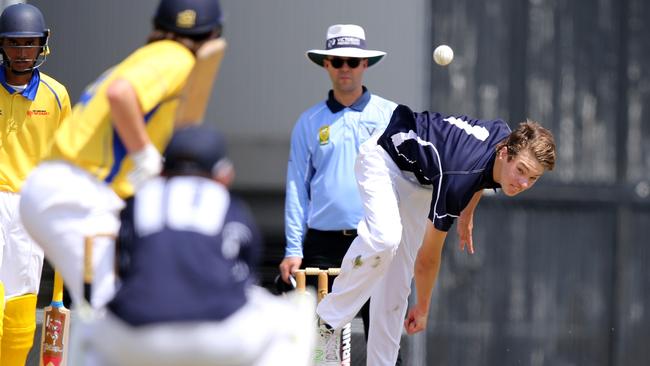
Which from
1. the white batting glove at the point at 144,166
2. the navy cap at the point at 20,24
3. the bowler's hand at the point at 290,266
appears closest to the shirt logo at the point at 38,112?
the navy cap at the point at 20,24

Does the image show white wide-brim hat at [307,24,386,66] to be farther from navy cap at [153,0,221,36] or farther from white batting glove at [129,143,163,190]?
white batting glove at [129,143,163,190]

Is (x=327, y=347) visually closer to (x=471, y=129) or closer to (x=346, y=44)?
(x=471, y=129)

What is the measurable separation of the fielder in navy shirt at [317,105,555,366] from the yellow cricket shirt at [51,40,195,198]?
1324 millimetres

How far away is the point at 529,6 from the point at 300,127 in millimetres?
1722

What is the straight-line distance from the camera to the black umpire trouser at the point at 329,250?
5.88 m

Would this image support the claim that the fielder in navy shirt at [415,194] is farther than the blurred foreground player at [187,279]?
Yes

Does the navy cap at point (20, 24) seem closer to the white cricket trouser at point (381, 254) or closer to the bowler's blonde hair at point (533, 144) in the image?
the white cricket trouser at point (381, 254)

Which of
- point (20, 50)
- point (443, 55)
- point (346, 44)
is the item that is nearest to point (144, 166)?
point (20, 50)

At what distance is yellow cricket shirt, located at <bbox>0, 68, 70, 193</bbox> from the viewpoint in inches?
218

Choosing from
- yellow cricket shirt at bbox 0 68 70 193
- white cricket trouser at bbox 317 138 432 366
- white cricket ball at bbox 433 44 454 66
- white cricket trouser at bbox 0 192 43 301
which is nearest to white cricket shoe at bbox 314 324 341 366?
white cricket trouser at bbox 317 138 432 366

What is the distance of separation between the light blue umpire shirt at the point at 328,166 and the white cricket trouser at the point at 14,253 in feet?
3.69

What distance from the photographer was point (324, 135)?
5891mm

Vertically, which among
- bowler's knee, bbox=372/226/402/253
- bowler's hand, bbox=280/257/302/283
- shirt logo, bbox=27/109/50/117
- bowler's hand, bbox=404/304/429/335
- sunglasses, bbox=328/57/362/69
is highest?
sunglasses, bbox=328/57/362/69

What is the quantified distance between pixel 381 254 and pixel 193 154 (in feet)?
5.93
